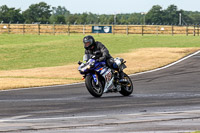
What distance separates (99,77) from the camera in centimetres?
1384

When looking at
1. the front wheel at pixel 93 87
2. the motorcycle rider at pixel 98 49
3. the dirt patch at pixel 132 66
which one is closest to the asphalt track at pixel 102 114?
the front wheel at pixel 93 87

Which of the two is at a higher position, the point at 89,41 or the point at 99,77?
the point at 89,41

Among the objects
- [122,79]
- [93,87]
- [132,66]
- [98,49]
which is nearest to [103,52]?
[98,49]

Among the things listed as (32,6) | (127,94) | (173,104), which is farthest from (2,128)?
(32,6)

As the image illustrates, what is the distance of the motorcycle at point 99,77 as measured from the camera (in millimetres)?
13375

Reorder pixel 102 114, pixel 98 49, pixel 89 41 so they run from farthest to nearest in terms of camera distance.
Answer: pixel 98 49 → pixel 89 41 → pixel 102 114

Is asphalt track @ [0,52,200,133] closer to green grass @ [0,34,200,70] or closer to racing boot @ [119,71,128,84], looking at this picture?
racing boot @ [119,71,128,84]

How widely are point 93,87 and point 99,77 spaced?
47 cm

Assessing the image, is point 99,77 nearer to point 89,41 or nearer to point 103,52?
point 103,52

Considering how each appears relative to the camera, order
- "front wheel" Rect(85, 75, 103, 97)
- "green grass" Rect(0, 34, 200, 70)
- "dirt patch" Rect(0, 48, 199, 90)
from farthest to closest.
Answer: "green grass" Rect(0, 34, 200, 70) → "dirt patch" Rect(0, 48, 199, 90) → "front wheel" Rect(85, 75, 103, 97)

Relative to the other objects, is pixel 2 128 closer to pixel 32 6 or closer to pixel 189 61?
pixel 189 61

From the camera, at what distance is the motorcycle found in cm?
1338

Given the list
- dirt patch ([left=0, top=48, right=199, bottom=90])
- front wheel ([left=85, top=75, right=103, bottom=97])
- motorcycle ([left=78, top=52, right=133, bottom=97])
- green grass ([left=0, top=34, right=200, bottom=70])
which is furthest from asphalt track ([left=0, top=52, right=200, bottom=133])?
green grass ([left=0, top=34, right=200, bottom=70])

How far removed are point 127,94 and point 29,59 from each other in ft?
84.8
